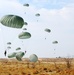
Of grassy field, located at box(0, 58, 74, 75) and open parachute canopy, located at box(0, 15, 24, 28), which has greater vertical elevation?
open parachute canopy, located at box(0, 15, 24, 28)

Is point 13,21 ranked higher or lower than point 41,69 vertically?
higher

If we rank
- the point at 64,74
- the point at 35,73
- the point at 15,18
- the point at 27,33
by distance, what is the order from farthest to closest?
1. the point at 35,73
2. the point at 64,74
3. the point at 27,33
4. the point at 15,18

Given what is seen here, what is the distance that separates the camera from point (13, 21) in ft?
99.3

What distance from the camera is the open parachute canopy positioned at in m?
30.2

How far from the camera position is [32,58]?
5134 cm

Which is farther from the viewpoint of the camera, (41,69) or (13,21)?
(41,69)

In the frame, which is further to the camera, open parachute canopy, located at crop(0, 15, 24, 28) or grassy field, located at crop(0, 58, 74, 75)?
grassy field, located at crop(0, 58, 74, 75)

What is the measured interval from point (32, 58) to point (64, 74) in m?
6.25

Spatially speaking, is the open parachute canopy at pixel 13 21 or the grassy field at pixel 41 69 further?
the grassy field at pixel 41 69

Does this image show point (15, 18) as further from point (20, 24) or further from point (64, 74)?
point (64, 74)

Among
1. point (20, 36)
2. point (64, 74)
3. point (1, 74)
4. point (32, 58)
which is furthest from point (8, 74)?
point (20, 36)

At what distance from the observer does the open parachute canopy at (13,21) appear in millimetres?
30219

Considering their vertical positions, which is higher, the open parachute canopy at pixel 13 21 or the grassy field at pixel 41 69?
the open parachute canopy at pixel 13 21

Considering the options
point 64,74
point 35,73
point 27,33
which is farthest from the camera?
point 35,73
